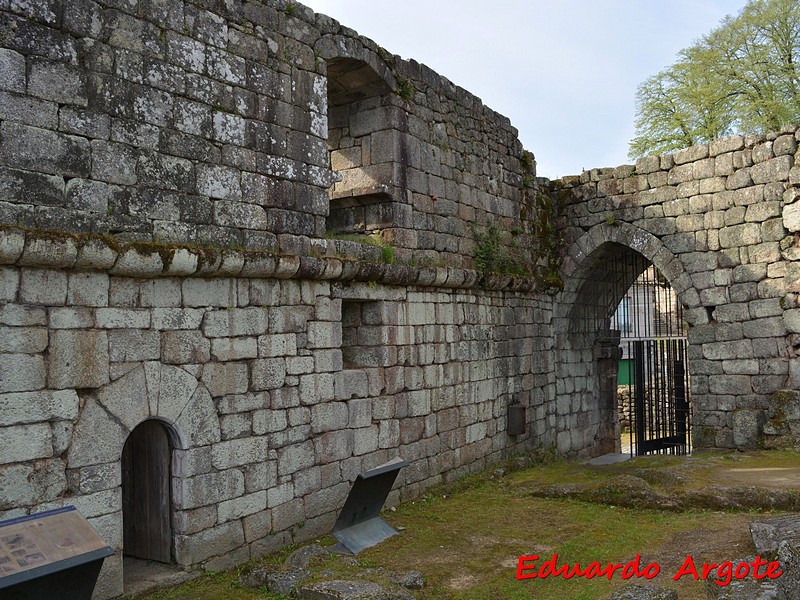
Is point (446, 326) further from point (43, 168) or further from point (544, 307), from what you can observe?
point (43, 168)

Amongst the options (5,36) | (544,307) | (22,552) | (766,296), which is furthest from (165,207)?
(766,296)

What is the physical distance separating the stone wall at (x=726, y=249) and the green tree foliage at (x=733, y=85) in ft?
26.8

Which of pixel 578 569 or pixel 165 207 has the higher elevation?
pixel 165 207

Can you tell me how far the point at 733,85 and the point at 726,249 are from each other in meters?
9.69

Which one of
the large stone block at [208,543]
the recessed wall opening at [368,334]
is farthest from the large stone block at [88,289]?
the recessed wall opening at [368,334]

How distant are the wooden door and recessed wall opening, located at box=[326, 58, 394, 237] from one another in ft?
10.3

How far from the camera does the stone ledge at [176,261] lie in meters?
4.38

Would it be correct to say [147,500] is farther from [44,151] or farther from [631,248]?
[631,248]

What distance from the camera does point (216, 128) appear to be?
571cm

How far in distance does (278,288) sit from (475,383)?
369cm

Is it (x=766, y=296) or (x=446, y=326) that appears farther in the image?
(x=766, y=296)

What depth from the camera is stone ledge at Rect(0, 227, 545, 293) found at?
4375 mm

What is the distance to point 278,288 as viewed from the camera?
6141mm

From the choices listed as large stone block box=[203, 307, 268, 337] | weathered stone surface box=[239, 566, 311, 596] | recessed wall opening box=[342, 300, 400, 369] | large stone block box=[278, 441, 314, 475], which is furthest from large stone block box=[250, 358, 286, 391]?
weathered stone surface box=[239, 566, 311, 596]
